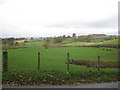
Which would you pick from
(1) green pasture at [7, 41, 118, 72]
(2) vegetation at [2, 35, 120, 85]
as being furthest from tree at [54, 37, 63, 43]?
(1) green pasture at [7, 41, 118, 72]

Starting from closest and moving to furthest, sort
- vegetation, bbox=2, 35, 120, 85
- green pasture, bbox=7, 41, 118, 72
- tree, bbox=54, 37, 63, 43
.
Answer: vegetation, bbox=2, 35, 120, 85 < green pasture, bbox=7, 41, 118, 72 < tree, bbox=54, 37, 63, 43

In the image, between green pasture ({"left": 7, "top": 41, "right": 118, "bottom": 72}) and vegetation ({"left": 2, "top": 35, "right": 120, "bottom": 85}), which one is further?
green pasture ({"left": 7, "top": 41, "right": 118, "bottom": 72})

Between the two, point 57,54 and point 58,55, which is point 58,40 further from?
point 58,55

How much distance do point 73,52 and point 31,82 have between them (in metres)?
7.65

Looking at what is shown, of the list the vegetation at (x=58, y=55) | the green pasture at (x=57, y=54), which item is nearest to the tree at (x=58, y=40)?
the vegetation at (x=58, y=55)

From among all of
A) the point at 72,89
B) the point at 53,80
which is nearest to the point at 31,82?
the point at 53,80

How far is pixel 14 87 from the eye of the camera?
507 cm

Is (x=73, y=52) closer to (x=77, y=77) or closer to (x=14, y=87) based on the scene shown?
(x=77, y=77)

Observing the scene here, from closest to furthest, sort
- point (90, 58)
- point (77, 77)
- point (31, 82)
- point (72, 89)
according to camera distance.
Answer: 1. point (72, 89)
2. point (31, 82)
3. point (77, 77)
4. point (90, 58)

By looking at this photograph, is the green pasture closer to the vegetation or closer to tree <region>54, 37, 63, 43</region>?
the vegetation

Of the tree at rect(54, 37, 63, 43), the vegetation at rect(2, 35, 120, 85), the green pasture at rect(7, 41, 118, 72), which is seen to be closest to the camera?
the vegetation at rect(2, 35, 120, 85)

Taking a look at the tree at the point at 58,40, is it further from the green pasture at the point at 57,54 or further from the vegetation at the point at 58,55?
the green pasture at the point at 57,54

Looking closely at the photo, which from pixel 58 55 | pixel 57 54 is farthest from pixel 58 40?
pixel 58 55

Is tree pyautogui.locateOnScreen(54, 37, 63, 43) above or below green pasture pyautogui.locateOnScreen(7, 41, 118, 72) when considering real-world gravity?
above
